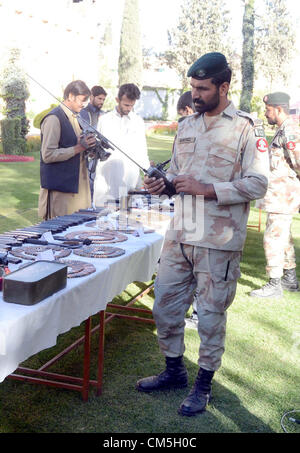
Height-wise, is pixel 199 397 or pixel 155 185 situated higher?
pixel 155 185

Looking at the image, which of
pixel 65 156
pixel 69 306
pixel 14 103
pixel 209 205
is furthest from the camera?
pixel 14 103

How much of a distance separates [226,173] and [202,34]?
43.9 meters

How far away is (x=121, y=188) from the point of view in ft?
16.0

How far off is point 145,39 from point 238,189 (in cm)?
5743

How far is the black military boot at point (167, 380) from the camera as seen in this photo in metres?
3.16

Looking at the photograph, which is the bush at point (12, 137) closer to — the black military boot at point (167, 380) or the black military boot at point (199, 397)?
the black military boot at point (167, 380)

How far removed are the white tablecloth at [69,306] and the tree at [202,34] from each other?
136ft

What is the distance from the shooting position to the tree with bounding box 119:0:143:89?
28.8 m

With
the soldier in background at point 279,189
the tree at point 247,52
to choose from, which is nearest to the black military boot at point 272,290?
the soldier in background at point 279,189

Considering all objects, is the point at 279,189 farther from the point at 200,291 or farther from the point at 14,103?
the point at 14,103

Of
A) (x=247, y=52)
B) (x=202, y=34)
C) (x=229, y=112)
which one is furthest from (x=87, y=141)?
(x=202, y=34)

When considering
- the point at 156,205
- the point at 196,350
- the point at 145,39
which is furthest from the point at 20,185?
the point at 145,39

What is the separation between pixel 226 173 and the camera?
275 centimetres
